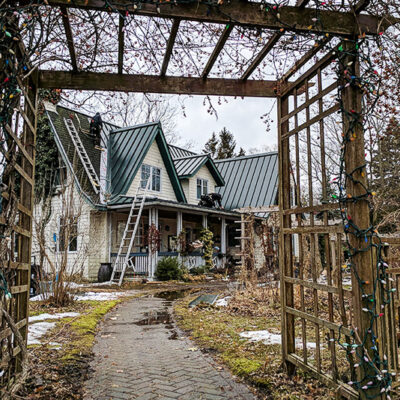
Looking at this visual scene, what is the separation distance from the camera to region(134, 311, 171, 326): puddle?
7.73 m

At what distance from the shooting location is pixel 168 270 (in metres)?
16.7

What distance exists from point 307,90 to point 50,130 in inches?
632

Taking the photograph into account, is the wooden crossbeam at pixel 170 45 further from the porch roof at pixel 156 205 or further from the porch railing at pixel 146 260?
the porch railing at pixel 146 260

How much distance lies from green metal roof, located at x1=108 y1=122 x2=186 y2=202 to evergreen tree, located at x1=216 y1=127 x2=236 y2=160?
2709 centimetres

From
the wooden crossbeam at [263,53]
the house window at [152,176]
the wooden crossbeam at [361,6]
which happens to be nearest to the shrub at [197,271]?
the house window at [152,176]

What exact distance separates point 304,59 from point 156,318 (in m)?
6.04

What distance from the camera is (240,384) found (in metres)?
4.04

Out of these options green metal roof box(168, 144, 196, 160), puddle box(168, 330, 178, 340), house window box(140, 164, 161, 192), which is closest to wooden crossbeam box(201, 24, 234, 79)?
puddle box(168, 330, 178, 340)

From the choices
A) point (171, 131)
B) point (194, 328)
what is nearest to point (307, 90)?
point (194, 328)

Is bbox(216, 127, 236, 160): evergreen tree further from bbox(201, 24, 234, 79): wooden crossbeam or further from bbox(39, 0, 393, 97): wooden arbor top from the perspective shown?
bbox(201, 24, 234, 79): wooden crossbeam

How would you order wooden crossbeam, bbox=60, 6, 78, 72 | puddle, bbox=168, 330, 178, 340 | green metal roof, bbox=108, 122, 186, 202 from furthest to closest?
green metal roof, bbox=108, 122, 186, 202, puddle, bbox=168, 330, 178, 340, wooden crossbeam, bbox=60, 6, 78, 72

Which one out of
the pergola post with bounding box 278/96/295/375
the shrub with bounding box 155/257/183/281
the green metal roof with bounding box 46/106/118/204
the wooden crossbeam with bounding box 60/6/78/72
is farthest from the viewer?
the green metal roof with bounding box 46/106/118/204

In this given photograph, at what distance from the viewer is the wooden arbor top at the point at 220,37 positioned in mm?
3150

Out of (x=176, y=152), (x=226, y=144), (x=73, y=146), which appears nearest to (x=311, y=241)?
(x=73, y=146)
